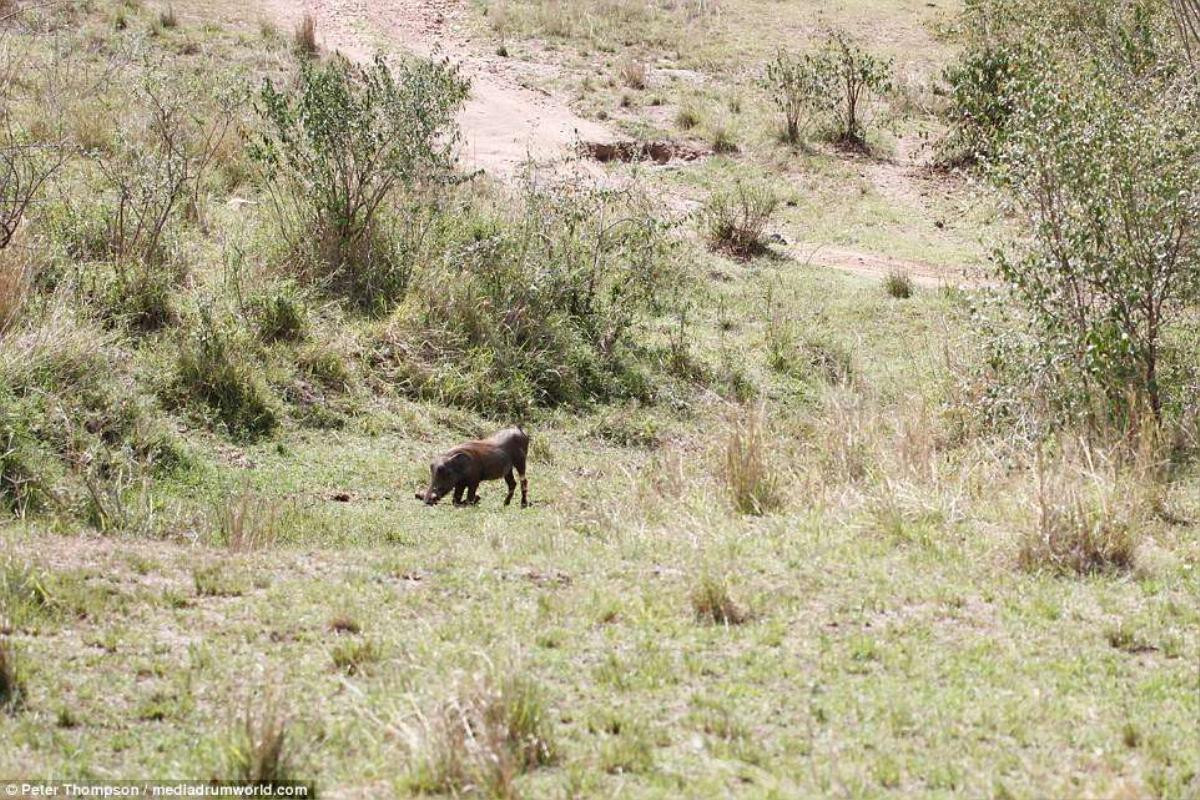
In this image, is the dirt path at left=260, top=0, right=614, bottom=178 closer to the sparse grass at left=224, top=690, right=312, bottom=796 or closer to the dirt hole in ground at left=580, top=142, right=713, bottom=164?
the dirt hole in ground at left=580, top=142, right=713, bottom=164

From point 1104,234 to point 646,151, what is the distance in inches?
421

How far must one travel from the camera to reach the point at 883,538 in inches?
269

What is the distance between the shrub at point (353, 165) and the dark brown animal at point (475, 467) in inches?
131

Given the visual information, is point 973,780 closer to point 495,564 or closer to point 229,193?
point 495,564

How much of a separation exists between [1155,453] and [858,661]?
3611 millimetres

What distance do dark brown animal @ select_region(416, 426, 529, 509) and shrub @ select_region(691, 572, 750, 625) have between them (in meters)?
3.65

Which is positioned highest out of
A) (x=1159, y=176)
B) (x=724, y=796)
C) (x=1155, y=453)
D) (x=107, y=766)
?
(x=1159, y=176)

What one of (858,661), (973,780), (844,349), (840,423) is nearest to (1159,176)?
(840,423)

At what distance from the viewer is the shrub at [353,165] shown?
12.6 metres

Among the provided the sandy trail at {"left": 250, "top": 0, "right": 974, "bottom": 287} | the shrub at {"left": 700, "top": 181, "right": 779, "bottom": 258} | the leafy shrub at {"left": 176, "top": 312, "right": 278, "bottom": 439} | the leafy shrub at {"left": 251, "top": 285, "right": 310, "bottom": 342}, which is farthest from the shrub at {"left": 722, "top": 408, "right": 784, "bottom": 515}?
the shrub at {"left": 700, "top": 181, "right": 779, "bottom": 258}

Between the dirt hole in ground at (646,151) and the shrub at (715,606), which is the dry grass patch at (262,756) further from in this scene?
the dirt hole in ground at (646,151)

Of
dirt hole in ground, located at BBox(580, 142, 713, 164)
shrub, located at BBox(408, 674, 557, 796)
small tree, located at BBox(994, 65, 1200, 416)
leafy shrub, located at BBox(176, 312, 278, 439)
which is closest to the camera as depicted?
shrub, located at BBox(408, 674, 557, 796)

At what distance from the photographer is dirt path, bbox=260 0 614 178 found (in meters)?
18.5

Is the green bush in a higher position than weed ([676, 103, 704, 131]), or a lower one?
lower
